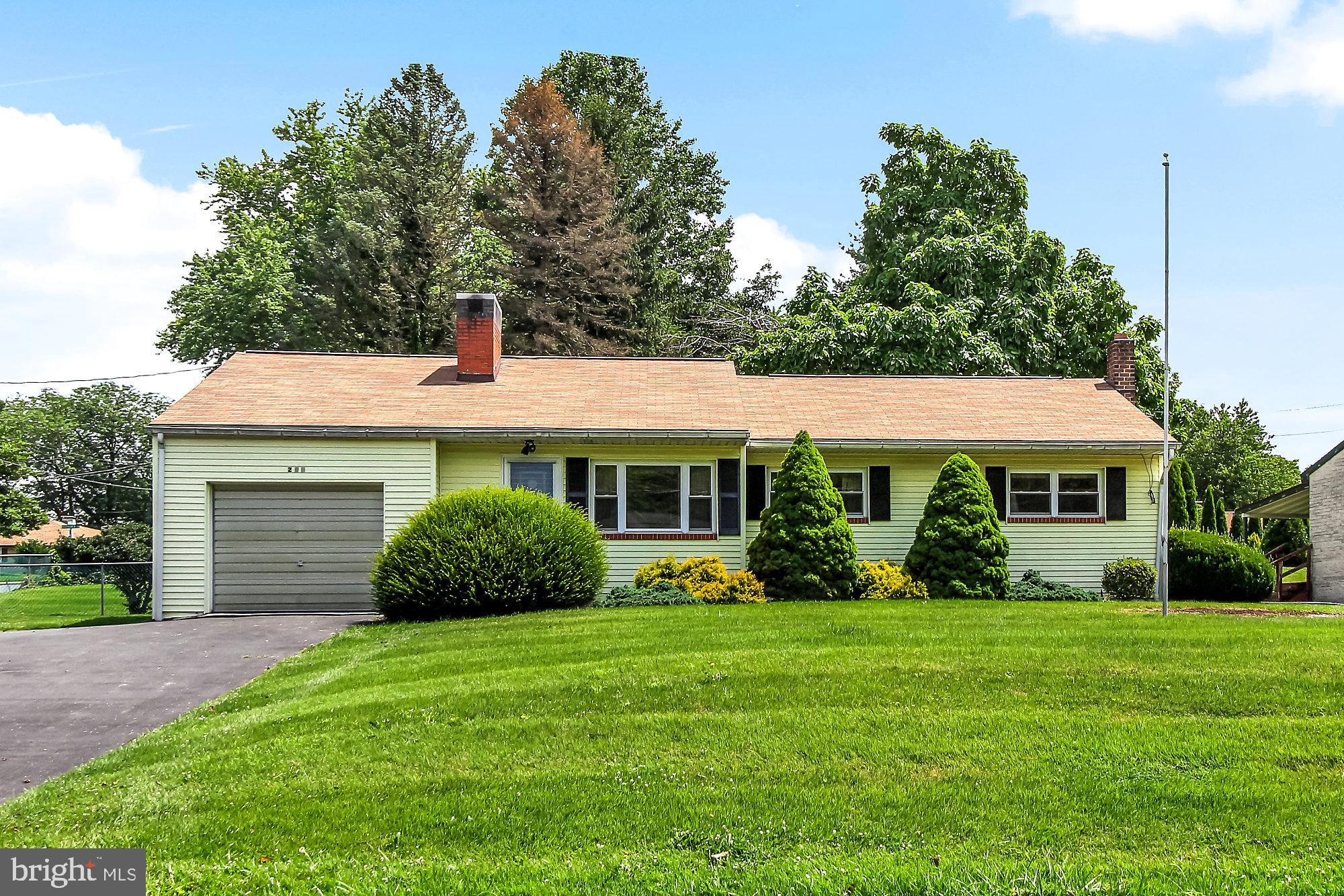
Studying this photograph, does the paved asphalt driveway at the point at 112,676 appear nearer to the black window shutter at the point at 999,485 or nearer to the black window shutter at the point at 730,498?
the black window shutter at the point at 730,498

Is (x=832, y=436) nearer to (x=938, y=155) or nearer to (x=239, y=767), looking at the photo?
(x=239, y=767)

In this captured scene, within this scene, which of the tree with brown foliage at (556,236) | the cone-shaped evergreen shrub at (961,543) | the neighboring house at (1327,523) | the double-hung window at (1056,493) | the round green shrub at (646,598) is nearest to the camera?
the round green shrub at (646,598)

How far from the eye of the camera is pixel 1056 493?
19.7 m

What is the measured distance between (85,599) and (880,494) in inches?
644

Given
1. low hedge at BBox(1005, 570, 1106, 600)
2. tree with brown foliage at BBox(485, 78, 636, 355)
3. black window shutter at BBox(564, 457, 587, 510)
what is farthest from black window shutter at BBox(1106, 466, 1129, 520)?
tree with brown foliage at BBox(485, 78, 636, 355)

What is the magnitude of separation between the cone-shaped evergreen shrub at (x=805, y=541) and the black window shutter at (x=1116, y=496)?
18.8 ft

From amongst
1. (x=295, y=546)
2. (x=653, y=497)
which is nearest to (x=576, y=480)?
(x=653, y=497)

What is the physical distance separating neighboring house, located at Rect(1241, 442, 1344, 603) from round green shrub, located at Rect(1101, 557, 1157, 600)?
24.6 ft

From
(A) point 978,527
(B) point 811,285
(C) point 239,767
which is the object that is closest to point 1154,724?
(C) point 239,767

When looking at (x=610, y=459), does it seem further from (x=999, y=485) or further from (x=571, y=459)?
(x=999, y=485)

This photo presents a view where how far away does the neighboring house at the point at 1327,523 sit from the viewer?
23.2 metres

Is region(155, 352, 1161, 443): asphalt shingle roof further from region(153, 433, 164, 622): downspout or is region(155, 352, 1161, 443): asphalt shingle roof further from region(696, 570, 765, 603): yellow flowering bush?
region(696, 570, 765, 603): yellow flowering bush

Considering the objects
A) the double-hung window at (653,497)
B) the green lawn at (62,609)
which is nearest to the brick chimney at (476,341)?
the double-hung window at (653,497)

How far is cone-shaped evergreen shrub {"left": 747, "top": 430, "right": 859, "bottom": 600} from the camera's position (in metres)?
16.8
